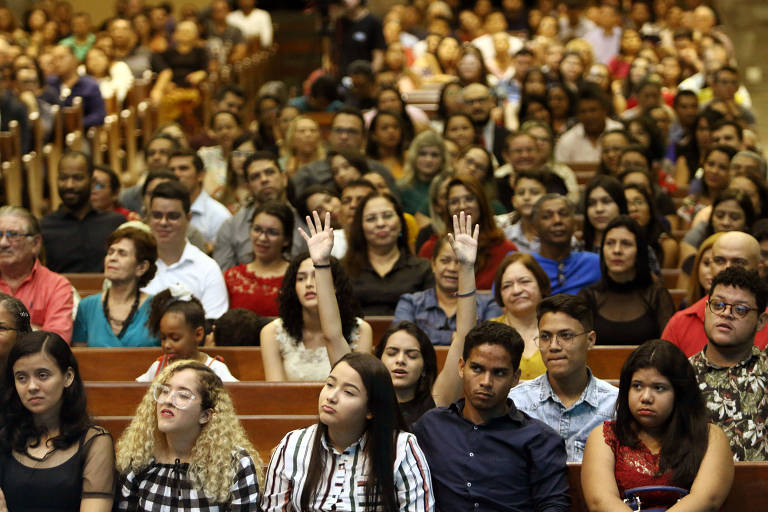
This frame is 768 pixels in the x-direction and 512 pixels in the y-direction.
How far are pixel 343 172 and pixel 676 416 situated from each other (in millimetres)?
3276

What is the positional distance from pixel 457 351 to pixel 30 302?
1.81 m

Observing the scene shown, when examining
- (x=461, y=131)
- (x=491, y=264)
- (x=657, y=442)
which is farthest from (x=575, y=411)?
(x=461, y=131)

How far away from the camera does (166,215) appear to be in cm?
502

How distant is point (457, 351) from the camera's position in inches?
141

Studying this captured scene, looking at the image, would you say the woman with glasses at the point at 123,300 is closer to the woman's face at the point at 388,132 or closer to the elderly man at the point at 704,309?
the elderly man at the point at 704,309

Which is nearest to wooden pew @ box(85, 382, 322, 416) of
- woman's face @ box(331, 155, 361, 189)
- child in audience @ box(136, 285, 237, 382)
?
child in audience @ box(136, 285, 237, 382)

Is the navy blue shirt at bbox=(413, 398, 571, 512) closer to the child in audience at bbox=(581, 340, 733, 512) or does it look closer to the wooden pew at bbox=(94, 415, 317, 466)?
the child in audience at bbox=(581, 340, 733, 512)

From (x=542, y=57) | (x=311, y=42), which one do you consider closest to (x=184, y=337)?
(x=542, y=57)

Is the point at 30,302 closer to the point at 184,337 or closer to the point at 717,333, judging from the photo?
the point at 184,337

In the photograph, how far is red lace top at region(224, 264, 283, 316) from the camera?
491 cm

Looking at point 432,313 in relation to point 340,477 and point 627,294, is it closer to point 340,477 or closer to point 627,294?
point 627,294

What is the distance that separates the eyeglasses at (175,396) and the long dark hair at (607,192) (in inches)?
106

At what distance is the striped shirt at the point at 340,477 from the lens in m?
3.14

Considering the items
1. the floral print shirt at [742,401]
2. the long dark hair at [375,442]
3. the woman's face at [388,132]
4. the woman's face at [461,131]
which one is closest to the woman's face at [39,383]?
the long dark hair at [375,442]
